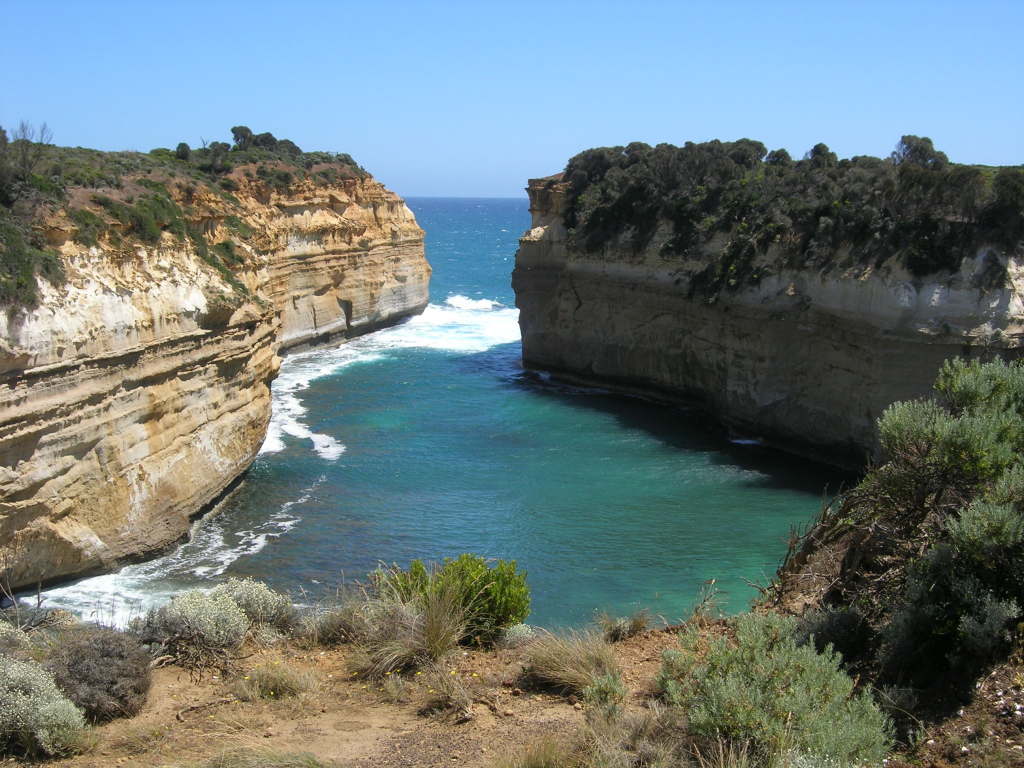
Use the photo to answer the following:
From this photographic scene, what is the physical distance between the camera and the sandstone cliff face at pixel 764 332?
23.8 meters

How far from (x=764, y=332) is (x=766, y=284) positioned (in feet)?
4.89

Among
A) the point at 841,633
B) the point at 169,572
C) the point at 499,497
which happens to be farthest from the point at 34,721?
the point at 499,497

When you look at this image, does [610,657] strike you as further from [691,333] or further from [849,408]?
[691,333]

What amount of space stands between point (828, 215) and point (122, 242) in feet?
64.5

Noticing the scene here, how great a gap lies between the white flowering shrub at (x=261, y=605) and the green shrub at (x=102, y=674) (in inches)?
72.4

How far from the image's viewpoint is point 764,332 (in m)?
28.8

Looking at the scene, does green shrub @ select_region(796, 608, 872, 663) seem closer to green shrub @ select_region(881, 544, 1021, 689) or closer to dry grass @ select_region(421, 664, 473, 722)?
green shrub @ select_region(881, 544, 1021, 689)

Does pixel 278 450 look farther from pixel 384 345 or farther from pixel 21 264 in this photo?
pixel 384 345

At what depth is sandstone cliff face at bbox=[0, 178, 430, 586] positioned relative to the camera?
15.4 m

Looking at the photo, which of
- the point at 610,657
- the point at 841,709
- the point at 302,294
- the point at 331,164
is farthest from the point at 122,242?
the point at 331,164

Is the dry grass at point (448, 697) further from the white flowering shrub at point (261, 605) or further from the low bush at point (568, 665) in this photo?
the white flowering shrub at point (261, 605)

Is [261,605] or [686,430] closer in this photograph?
[261,605]

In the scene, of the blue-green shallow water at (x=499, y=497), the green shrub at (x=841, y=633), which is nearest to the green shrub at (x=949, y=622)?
the green shrub at (x=841, y=633)

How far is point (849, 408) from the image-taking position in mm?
25781
